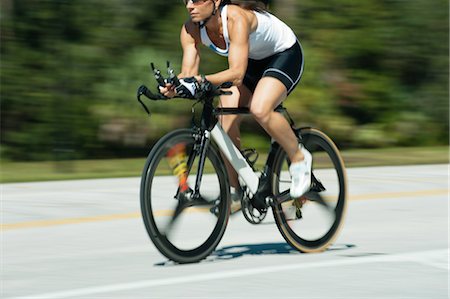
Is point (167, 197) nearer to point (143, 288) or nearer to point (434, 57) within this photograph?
point (143, 288)

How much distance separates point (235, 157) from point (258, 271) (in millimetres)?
831

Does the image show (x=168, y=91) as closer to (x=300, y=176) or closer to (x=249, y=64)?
(x=249, y=64)

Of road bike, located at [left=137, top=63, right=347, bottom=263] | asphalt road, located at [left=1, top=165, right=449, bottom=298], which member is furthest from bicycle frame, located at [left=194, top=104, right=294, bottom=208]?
asphalt road, located at [left=1, top=165, right=449, bottom=298]

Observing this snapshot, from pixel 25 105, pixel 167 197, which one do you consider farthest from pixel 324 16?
pixel 167 197

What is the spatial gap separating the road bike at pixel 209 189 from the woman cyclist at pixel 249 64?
10 centimetres

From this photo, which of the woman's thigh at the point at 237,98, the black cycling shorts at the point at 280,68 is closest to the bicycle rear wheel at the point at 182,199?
the woman's thigh at the point at 237,98

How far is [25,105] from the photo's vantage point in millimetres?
15094

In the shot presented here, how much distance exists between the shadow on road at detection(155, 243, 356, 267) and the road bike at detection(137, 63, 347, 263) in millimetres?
141

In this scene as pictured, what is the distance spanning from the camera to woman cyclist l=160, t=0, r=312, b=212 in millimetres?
7109

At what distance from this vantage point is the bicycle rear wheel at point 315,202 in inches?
307

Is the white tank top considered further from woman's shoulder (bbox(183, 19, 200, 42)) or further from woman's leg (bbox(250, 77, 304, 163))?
woman's leg (bbox(250, 77, 304, 163))

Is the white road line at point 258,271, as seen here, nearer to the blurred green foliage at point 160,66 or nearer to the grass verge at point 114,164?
the grass verge at point 114,164

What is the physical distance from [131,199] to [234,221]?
1.50 meters

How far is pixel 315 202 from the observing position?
8031 mm
